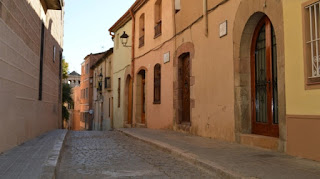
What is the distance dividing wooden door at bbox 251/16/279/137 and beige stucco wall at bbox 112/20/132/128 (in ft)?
37.0

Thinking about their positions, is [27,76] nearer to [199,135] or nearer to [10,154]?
[10,154]

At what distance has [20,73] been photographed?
7.53 metres

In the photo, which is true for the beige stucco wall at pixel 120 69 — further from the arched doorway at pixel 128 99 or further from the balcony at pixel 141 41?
the balcony at pixel 141 41

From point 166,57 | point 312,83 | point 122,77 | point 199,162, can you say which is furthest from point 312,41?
point 122,77

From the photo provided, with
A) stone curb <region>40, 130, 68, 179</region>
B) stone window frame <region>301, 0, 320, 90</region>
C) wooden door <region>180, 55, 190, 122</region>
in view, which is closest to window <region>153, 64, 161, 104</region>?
wooden door <region>180, 55, 190, 122</region>

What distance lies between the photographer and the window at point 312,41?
538 centimetres

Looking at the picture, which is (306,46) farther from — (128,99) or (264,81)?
(128,99)

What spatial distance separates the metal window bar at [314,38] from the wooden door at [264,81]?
4.71 ft

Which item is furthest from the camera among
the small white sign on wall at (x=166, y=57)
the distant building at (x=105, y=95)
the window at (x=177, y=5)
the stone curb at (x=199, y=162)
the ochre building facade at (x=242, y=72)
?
the distant building at (x=105, y=95)

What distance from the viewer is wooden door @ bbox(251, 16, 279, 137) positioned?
22.7 ft

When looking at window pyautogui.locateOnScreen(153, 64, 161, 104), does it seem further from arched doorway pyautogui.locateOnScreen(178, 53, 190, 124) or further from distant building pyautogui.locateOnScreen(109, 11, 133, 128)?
distant building pyautogui.locateOnScreen(109, 11, 133, 128)

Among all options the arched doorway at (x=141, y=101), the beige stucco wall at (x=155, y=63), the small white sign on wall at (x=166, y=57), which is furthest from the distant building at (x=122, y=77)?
the small white sign on wall at (x=166, y=57)

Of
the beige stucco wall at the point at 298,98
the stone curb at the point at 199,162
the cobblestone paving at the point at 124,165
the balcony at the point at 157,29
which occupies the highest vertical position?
the balcony at the point at 157,29

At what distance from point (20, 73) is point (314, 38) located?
6045 millimetres
